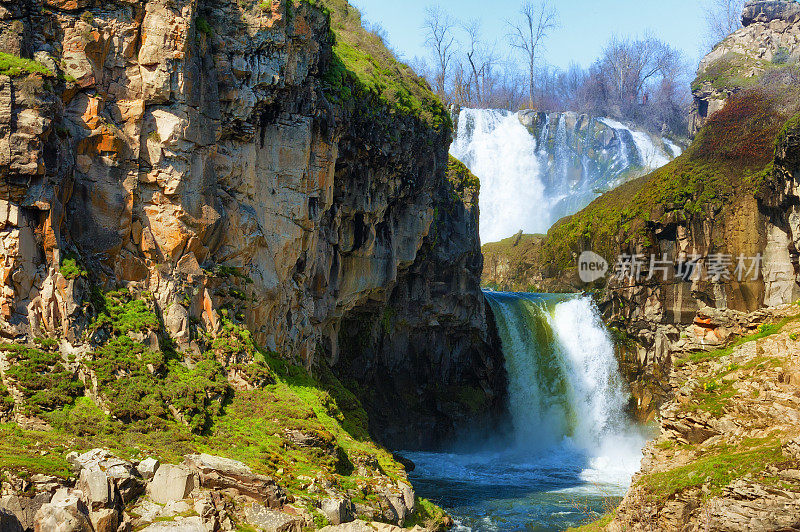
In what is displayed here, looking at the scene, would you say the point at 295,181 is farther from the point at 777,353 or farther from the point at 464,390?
the point at 464,390

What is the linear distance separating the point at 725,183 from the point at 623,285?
22.7 feet

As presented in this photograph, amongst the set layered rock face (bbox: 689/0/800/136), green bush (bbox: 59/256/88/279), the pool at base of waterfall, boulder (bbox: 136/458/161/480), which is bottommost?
the pool at base of waterfall

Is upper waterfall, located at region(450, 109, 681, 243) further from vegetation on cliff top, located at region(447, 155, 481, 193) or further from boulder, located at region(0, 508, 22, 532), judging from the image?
boulder, located at region(0, 508, 22, 532)

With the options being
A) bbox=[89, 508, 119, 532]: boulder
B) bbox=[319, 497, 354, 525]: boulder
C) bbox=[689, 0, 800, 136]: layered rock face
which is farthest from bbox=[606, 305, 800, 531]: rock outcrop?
bbox=[689, 0, 800, 136]: layered rock face

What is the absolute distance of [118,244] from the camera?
723 inches

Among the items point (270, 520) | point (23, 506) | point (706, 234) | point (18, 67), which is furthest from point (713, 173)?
point (23, 506)

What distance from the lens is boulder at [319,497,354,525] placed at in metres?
15.0

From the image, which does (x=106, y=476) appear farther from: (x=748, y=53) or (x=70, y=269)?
(x=748, y=53)

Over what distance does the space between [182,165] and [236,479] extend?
8.68 metres

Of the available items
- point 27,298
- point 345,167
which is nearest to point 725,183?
point 345,167

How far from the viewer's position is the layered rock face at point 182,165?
1634cm

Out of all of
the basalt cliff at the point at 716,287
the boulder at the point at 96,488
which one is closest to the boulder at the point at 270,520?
the boulder at the point at 96,488

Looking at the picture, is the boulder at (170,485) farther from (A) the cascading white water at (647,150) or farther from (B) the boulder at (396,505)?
(A) the cascading white water at (647,150)

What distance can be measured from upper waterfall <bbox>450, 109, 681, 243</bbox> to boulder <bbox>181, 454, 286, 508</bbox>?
41962 mm
